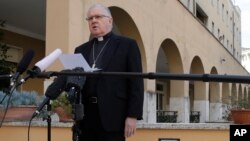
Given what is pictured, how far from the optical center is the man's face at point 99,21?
328 cm

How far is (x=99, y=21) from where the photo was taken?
3.30 metres

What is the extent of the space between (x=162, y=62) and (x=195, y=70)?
1620 mm

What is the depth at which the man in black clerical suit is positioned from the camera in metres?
3.24

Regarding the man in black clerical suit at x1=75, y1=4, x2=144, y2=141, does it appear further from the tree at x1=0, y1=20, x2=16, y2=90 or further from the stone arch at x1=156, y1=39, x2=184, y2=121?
the stone arch at x1=156, y1=39, x2=184, y2=121

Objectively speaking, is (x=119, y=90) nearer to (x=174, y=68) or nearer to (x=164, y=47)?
(x=164, y=47)

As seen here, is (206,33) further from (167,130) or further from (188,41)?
(167,130)

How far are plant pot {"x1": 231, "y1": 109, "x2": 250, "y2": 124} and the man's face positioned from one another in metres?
2.51

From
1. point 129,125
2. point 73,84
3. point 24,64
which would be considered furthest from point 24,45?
point 24,64

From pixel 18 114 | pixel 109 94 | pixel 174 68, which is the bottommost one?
pixel 18 114

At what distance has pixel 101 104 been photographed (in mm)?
3252

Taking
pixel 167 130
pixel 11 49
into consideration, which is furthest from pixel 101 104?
pixel 11 49

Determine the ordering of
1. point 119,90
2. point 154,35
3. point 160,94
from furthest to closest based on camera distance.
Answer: point 160,94, point 154,35, point 119,90

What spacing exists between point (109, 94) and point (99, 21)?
514 millimetres

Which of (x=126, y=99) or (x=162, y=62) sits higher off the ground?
(x=162, y=62)
